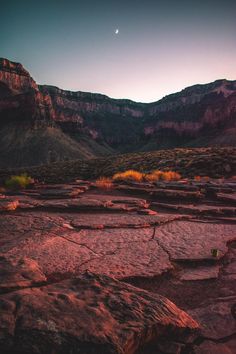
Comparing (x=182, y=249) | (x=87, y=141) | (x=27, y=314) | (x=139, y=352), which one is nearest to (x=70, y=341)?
(x=27, y=314)

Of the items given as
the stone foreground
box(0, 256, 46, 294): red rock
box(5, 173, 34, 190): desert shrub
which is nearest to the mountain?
box(5, 173, 34, 190): desert shrub

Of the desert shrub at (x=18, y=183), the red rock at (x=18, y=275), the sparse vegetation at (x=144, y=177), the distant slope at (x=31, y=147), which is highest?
the distant slope at (x=31, y=147)

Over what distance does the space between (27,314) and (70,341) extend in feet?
1.13

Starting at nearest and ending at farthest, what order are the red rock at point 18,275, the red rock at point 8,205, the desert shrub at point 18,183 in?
the red rock at point 18,275 < the red rock at point 8,205 < the desert shrub at point 18,183

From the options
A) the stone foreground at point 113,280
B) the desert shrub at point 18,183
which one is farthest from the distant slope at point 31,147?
the stone foreground at point 113,280

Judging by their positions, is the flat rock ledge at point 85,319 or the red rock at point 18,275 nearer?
the flat rock ledge at point 85,319

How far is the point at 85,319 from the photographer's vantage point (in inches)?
63.6

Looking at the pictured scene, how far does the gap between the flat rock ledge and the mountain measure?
56.0 m

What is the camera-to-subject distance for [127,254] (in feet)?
11.3

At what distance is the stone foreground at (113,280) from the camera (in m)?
1.53

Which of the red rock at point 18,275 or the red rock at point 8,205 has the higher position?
the red rock at point 18,275

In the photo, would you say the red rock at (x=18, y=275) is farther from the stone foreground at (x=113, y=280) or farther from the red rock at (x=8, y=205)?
the red rock at (x=8, y=205)

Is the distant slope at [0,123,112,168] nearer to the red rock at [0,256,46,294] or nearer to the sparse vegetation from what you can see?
the sparse vegetation

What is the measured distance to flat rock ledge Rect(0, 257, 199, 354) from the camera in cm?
140
